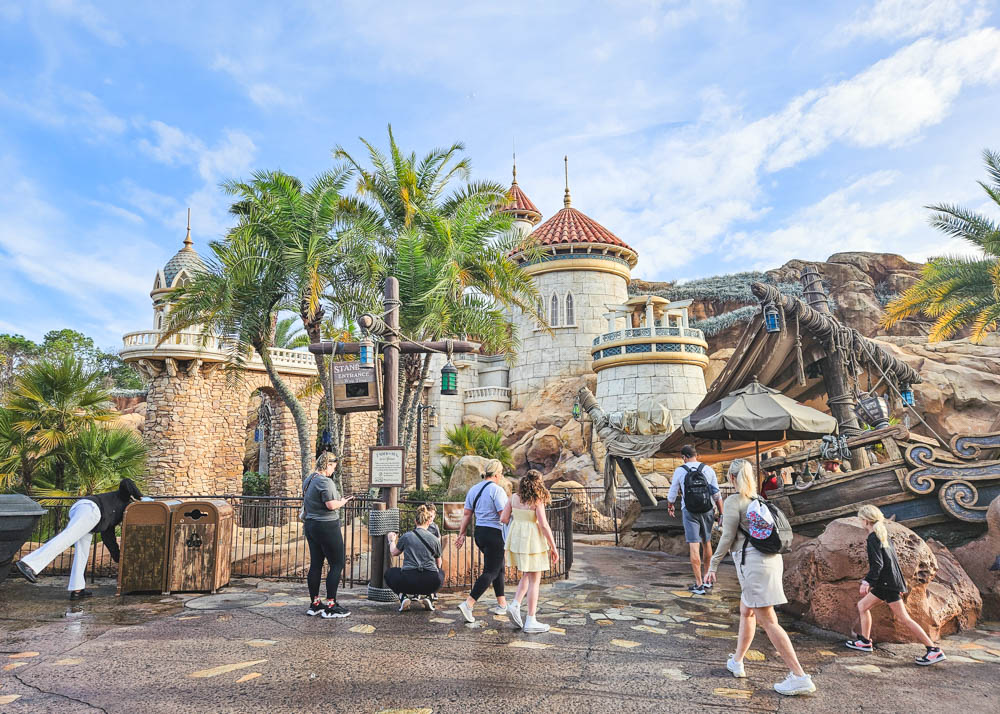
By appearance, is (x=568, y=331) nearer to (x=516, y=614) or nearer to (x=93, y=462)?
(x=93, y=462)

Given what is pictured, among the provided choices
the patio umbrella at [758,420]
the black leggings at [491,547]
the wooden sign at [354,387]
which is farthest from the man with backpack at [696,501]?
the wooden sign at [354,387]

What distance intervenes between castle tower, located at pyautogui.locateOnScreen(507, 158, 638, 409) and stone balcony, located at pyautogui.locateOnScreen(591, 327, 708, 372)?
4.63m

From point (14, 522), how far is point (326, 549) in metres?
3.86

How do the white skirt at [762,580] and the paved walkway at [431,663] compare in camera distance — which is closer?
the paved walkway at [431,663]

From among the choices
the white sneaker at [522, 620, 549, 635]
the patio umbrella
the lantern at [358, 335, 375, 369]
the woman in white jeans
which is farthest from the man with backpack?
the woman in white jeans

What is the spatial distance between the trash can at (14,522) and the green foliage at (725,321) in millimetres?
32050

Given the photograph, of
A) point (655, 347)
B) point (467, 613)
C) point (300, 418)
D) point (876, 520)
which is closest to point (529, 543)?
point (467, 613)

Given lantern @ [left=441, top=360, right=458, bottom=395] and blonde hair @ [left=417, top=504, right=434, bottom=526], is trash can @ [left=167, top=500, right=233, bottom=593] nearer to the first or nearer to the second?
blonde hair @ [left=417, top=504, right=434, bottom=526]

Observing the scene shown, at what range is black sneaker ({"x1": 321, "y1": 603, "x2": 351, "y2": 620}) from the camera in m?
6.93

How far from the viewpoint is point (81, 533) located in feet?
26.6

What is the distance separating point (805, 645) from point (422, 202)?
12.9 metres

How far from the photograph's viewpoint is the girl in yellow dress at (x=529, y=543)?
6.38 metres

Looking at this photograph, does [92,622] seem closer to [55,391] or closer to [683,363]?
[55,391]

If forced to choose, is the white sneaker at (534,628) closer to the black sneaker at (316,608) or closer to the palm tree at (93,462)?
the black sneaker at (316,608)
